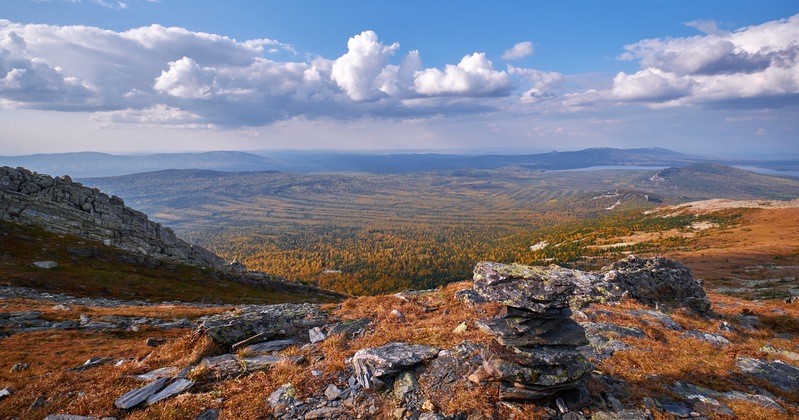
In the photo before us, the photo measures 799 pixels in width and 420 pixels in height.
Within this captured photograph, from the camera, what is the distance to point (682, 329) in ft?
66.7

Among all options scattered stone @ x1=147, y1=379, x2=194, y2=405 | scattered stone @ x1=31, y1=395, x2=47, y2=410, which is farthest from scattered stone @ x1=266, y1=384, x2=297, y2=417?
scattered stone @ x1=31, y1=395, x2=47, y2=410

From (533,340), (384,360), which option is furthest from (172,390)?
(533,340)

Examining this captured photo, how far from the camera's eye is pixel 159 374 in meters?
Answer: 13.2

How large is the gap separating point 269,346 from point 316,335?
2.09m

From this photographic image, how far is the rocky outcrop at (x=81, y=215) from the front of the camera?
58.6 m

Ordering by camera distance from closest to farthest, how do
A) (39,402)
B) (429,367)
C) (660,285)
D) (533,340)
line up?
(533,340) < (39,402) < (429,367) < (660,285)

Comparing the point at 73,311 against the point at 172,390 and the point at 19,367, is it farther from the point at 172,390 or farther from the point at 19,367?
the point at 172,390

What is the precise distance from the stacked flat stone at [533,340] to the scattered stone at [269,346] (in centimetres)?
912

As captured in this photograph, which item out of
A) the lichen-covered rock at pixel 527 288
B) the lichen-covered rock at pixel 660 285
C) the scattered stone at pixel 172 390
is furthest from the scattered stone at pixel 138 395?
the lichen-covered rock at pixel 660 285

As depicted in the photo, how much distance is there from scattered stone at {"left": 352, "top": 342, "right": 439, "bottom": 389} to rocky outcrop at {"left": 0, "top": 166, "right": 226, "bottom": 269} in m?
62.6

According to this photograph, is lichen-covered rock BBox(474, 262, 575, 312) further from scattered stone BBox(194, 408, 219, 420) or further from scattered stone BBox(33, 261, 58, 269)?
scattered stone BBox(33, 261, 58, 269)

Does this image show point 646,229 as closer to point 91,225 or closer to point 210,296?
point 210,296

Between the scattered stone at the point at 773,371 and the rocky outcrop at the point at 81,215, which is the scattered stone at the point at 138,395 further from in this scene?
the rocky outcrop at the point at 81,215

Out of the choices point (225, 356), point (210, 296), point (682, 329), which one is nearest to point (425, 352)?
point (225, 356)
